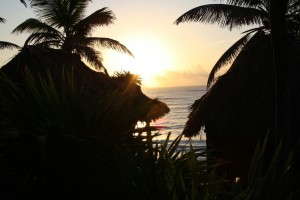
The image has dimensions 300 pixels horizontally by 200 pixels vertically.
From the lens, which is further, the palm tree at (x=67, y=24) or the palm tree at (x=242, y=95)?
the palm tree at (x=67, y=24)

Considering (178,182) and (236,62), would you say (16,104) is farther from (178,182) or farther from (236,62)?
(236,62)

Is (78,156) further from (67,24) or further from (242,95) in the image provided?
(67,24)

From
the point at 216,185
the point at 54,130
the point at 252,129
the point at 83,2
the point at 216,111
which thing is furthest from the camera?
the point at 83,2

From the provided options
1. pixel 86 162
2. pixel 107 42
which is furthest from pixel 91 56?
pixel 86 162

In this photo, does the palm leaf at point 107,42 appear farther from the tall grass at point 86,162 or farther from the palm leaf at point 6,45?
the tall grass at point 86,162

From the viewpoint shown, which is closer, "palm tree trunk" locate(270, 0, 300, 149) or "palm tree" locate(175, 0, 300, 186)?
"palm tree trunk" locate(270, 0, 300, 149)

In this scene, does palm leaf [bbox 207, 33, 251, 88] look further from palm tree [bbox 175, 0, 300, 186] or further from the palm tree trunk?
the palm tree trunk

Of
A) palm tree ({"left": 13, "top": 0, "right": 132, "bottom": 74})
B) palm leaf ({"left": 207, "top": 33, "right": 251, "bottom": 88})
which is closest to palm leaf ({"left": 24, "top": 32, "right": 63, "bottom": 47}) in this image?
palm tree ({"left": 13, "top": 0, "right": 132, "bottom": 74})

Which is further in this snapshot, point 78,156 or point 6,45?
point 6,45

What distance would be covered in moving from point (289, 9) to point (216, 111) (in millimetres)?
4279

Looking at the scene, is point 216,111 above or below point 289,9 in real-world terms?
below

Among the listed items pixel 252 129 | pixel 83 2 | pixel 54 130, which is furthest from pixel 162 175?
pixel 83 2

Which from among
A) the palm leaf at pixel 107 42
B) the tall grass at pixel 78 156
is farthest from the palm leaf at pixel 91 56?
the tall grass at pixel 78 156

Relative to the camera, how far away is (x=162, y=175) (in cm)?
305
